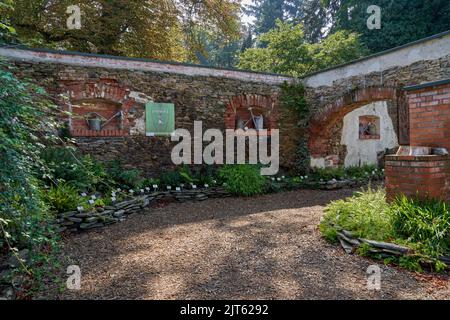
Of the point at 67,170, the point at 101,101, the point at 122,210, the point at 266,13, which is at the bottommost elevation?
the point at 122,210

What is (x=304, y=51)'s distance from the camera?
13.2 m

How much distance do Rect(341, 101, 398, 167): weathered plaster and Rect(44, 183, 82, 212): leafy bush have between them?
8044 mm

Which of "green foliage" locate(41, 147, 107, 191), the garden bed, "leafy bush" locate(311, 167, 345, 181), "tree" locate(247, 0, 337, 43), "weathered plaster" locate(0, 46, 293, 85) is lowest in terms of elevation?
the garden bed

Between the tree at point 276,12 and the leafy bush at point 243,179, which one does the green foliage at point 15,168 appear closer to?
the leafy bush at point 243,179

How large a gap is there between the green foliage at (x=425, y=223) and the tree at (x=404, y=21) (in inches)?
517

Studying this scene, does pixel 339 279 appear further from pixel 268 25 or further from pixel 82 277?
pixel 268 25

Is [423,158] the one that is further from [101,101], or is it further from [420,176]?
[101,101]

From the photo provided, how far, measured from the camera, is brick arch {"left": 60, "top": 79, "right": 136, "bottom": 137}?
5.92m

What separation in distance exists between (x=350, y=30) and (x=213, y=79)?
11.4 m

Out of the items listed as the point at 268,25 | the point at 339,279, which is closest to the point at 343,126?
the point at 339,279

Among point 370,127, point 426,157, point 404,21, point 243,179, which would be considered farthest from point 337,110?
point 404,21

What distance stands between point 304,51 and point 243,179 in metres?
9.11

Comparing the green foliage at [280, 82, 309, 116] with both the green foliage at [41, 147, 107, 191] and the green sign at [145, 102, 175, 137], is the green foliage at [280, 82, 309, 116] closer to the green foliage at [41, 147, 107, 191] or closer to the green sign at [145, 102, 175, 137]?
the green sign at [145, 102, 175, 137]

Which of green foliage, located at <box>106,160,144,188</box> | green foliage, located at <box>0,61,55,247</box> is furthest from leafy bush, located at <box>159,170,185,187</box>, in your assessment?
green foliage, located at <box>0,61,55,247</box>
